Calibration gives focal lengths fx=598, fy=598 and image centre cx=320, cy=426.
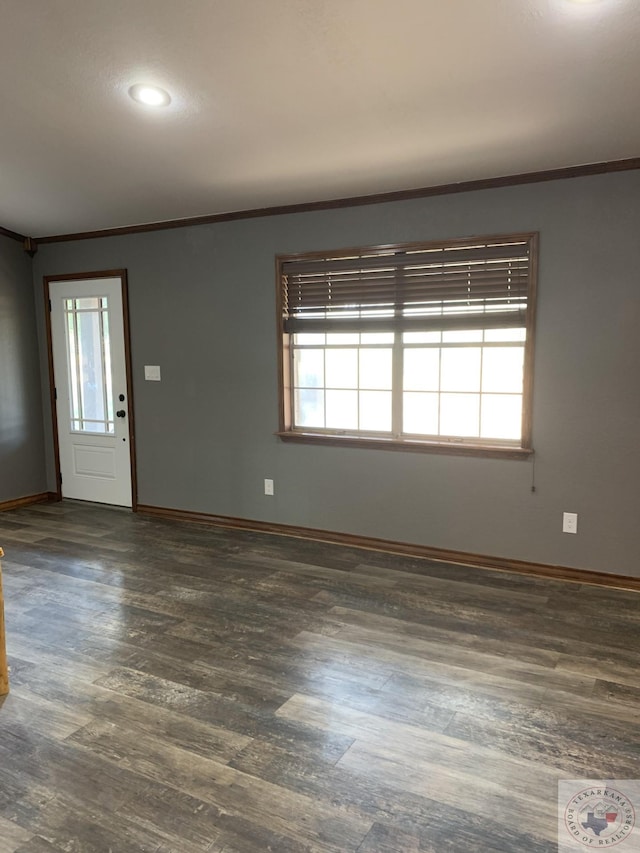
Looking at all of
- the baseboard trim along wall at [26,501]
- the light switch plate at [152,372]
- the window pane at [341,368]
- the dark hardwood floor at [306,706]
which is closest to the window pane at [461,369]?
the window pane at [341,368]

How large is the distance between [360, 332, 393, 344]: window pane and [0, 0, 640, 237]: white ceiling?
36.6 inches

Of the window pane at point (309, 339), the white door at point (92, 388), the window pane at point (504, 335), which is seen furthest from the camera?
the white door at point (92, 388)

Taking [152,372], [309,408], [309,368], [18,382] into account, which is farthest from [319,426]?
[18,382]

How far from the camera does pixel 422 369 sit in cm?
404

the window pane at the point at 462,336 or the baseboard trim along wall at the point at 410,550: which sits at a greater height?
the window pane at the point at 462,336

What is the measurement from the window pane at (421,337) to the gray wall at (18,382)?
3641 millimetres

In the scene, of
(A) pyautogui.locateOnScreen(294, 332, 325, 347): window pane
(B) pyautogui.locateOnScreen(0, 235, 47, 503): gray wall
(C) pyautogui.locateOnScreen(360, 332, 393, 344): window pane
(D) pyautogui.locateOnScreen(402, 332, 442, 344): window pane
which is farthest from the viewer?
(B) pyautogui.locateOnScreen(0, 235, 47, 503): gray wall

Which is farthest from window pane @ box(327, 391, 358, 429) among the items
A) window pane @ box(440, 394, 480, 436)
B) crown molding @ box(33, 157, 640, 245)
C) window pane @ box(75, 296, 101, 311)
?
window pane @ box(75, 296, 101, 311)

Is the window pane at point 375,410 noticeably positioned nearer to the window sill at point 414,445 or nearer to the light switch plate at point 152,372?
the window sill at point 414,445

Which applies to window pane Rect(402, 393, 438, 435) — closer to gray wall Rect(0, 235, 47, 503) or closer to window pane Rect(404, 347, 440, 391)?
window pane Rect(404, 347, 440, 391)

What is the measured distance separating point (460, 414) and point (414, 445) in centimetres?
37

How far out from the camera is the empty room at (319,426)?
2047mm

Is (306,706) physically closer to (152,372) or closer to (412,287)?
(412,287)

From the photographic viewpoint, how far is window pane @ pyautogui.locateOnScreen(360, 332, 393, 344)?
13.5 feet
